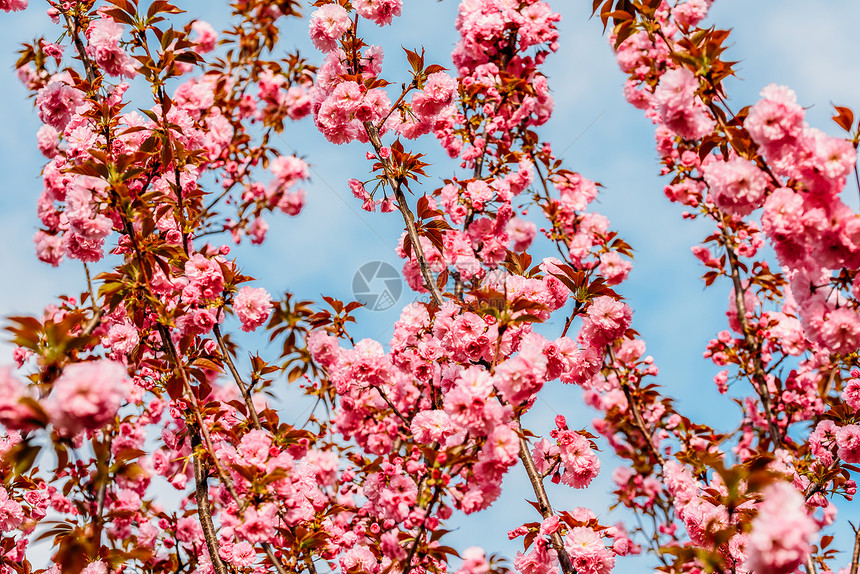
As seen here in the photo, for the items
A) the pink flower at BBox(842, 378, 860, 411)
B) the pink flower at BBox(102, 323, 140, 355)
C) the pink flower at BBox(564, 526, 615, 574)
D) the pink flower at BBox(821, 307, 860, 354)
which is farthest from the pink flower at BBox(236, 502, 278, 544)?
the pink flower at BBox(842, 378, 860, 411)

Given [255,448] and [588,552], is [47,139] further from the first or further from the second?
[588,552]

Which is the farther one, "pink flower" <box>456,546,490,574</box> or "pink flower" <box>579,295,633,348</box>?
"pink flower" <box>579,295,633,348</box>

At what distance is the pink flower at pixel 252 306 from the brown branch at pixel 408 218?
78 centimetres

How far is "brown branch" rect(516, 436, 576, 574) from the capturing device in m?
2.55

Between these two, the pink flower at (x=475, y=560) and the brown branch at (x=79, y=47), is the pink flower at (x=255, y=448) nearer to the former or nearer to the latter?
the pink flower at (x=475, y=560)

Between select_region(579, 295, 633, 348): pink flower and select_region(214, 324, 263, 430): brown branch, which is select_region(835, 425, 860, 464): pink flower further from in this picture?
select_region(214, 324, 263, 430): brown branch

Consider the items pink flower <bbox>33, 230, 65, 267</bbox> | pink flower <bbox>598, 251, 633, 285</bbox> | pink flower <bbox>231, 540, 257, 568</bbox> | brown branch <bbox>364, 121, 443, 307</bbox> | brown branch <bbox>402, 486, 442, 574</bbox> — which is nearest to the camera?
brown branch <bbox>402, 486, 442, 574</bbox>

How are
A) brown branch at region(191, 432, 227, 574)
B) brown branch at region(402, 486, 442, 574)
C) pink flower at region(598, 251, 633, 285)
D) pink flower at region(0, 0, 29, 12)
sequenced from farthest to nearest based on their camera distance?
pink flower at region(598, 251, 633, 285) → pink flower at region(0, 0, 29, 12) → brown branch at region(191, 432, 227, 574) → brown branch at region(402, 486, 442, 574)

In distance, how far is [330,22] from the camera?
11.0ft

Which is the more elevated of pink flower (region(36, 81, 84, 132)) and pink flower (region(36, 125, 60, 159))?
pink flower (region(36, 125, 60, 159))

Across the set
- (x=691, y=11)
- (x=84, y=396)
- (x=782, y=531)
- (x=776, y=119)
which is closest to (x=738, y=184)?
(x=776, y=119)

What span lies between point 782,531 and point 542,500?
1375mm

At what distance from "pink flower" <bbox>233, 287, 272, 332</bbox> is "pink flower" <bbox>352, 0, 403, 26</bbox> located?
165 centimetres

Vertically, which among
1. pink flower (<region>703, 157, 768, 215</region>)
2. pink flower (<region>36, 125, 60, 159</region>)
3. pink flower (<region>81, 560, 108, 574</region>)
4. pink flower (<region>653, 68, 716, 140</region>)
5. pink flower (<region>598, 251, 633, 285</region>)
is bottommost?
pink flower (<region>81, 560, 108, 574</region>)
